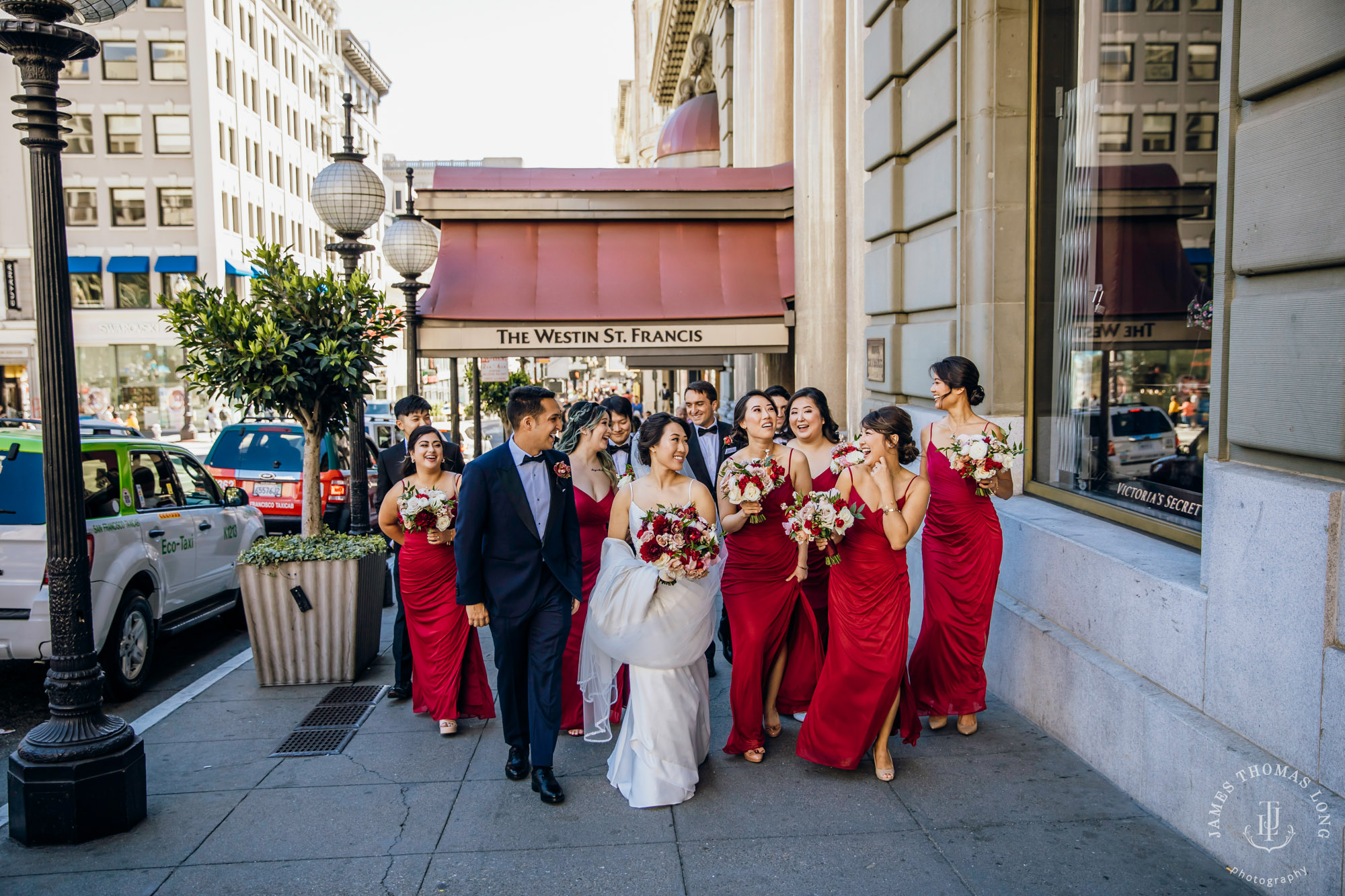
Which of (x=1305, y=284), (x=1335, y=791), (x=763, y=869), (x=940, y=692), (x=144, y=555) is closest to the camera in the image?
(x=1335, y=791)

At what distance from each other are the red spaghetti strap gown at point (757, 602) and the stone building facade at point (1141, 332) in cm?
157

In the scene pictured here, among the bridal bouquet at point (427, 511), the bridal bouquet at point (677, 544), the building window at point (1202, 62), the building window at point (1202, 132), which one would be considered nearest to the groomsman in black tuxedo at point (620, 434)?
the bridal bouquet at point (427, 511)

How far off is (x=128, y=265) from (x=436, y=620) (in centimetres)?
4739

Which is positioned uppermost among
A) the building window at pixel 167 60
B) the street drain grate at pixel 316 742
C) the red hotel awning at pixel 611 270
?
the building window at pixel 167 60

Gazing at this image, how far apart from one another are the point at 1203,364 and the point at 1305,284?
160 centimetres

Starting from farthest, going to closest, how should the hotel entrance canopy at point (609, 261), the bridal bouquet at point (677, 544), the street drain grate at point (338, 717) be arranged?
the hotel entrance canopy at point (609, 261) < the street drain grate at point (338, 717) < the bridal bouquet at point (677, 544)

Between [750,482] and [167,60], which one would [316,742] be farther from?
[167,60]

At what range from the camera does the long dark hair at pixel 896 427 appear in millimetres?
5191

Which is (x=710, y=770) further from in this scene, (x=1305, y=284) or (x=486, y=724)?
(x=1305, y=284)

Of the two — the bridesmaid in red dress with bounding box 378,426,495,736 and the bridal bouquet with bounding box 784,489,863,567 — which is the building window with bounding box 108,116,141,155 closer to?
the bridesmaid in red dress with bounding box 378,426,495,736

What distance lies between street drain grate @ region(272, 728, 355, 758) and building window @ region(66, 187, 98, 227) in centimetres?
4885

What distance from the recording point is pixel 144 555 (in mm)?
7641

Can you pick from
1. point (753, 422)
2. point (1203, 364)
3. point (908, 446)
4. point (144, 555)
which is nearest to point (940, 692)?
point (908, 446)

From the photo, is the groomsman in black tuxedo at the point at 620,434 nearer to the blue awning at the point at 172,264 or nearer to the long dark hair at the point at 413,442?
→ the long dark hair at the point at 413,442
